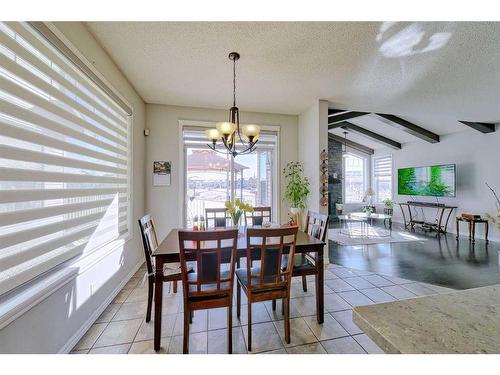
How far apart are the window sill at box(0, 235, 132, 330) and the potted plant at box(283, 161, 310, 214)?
3.06 m

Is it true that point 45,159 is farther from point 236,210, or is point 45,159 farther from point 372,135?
→ point 372,135

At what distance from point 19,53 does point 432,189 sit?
823 cm

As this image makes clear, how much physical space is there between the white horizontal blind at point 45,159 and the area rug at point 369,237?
4.71 metres

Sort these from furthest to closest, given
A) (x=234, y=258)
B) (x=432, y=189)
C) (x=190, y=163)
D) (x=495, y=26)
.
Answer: (x=432, y=189) → (x=190, y=163) → (x=495, y=26) → (x=234, y=258)

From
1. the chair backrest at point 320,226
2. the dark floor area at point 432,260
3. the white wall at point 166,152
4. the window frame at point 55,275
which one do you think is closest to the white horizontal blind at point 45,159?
the window frame at point 55,275

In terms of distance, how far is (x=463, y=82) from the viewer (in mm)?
2957

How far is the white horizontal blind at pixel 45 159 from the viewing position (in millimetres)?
1269

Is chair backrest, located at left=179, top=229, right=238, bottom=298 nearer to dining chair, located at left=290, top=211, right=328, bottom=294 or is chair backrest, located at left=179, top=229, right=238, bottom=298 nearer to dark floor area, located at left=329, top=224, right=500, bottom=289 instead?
dining chair, located at left=290, top=211, right=328, bottom=294

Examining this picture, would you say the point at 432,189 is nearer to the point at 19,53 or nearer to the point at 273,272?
the point at 273,272

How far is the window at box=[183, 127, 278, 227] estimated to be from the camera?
402 centimetres

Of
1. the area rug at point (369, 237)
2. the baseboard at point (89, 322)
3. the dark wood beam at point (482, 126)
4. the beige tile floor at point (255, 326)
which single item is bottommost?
the beige tile floor at point (255, 326)

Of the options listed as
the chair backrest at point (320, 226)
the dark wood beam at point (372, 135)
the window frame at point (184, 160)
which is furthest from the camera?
the dark wood beam at point (372, 135)

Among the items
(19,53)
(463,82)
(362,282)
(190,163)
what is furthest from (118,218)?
(463,82)

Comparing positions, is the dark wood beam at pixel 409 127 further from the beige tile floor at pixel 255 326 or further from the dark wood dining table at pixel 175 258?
the dark wood dining table at pixel 175 258
